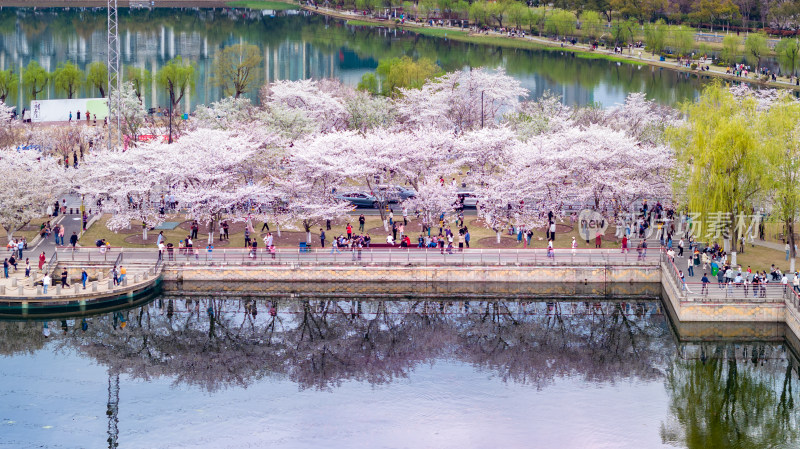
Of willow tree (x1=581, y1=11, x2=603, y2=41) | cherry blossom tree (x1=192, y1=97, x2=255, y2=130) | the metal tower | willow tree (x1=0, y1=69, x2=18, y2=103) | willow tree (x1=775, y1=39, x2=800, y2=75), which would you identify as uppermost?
willow tree (x1=581, y1=11, x2=603, y2=41)

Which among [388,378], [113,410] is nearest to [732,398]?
[388,378]

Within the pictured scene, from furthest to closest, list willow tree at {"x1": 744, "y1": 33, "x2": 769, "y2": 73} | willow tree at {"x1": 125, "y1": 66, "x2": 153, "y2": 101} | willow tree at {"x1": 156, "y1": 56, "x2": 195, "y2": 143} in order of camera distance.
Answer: willow tree at {"x1": 744, "y1": 33, "x2": 769, "y2": 73} → willow tree at {"x1": 125, "y1": 66, "x2": 153, "y2": 101} → willow tree at {"x1": 156, "y1": 56, "x2": 195, "y2": 143}

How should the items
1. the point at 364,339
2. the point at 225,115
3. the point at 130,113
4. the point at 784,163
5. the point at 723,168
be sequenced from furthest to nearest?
the point at 130,113 → the point at 225,115 → the point at 723,168 → the point at 784,163 → the point at 364,339

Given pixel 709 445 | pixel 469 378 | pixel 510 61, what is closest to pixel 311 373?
pixel 469 378

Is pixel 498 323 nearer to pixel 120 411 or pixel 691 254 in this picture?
pixel 691 254

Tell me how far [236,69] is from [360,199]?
54863 mm

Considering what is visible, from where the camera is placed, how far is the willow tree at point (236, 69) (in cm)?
13275

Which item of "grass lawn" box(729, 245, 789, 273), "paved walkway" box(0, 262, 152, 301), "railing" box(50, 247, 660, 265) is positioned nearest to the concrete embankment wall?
"railing" box(50, 247, 660, 265)

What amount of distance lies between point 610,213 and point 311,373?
28595mm

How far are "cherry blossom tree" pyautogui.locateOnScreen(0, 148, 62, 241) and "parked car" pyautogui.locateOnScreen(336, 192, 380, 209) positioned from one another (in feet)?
65.4

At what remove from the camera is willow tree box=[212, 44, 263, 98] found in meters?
133

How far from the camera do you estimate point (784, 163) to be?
70562 millimetres

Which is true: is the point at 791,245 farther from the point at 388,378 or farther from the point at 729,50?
the point at 729,50

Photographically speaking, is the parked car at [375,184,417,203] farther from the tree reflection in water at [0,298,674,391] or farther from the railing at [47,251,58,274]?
the railing at [47,251,58,274]
